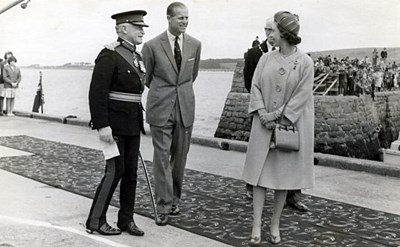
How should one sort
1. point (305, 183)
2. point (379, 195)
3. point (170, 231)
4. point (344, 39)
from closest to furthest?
point (305, 183), point (170, 231), point (379, 195), point (344, 39)

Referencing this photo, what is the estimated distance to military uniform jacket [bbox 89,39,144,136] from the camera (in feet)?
14.5

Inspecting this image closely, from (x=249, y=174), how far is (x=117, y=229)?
3.63 ft

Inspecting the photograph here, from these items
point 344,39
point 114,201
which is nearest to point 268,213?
Result: point 114,201

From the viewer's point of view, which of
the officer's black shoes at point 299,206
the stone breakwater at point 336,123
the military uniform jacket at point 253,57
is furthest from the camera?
the stone breakwater at point 336,123

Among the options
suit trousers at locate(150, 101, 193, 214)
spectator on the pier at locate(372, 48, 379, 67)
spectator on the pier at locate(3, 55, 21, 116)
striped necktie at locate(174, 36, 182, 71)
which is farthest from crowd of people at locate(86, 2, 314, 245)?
spectator on the pier at locate(372, 48, 379, 67)

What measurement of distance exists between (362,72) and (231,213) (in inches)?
1059

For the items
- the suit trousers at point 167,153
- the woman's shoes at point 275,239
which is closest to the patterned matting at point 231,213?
the woman's shoes at point 275,239

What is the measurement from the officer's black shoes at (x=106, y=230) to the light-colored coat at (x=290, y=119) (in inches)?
42.8

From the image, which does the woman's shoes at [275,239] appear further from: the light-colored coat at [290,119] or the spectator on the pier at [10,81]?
the spectator on the pier at [10,81]

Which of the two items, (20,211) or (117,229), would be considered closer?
(117,229)

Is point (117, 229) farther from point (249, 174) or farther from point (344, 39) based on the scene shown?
point (344, 39)

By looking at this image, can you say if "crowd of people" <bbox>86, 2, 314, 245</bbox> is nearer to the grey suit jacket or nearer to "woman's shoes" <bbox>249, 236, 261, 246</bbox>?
"woman's shoes" <bbox>249, 236, 261, 246</bbox>

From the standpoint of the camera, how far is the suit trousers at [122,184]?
4.59m

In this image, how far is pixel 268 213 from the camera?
5.49 m
